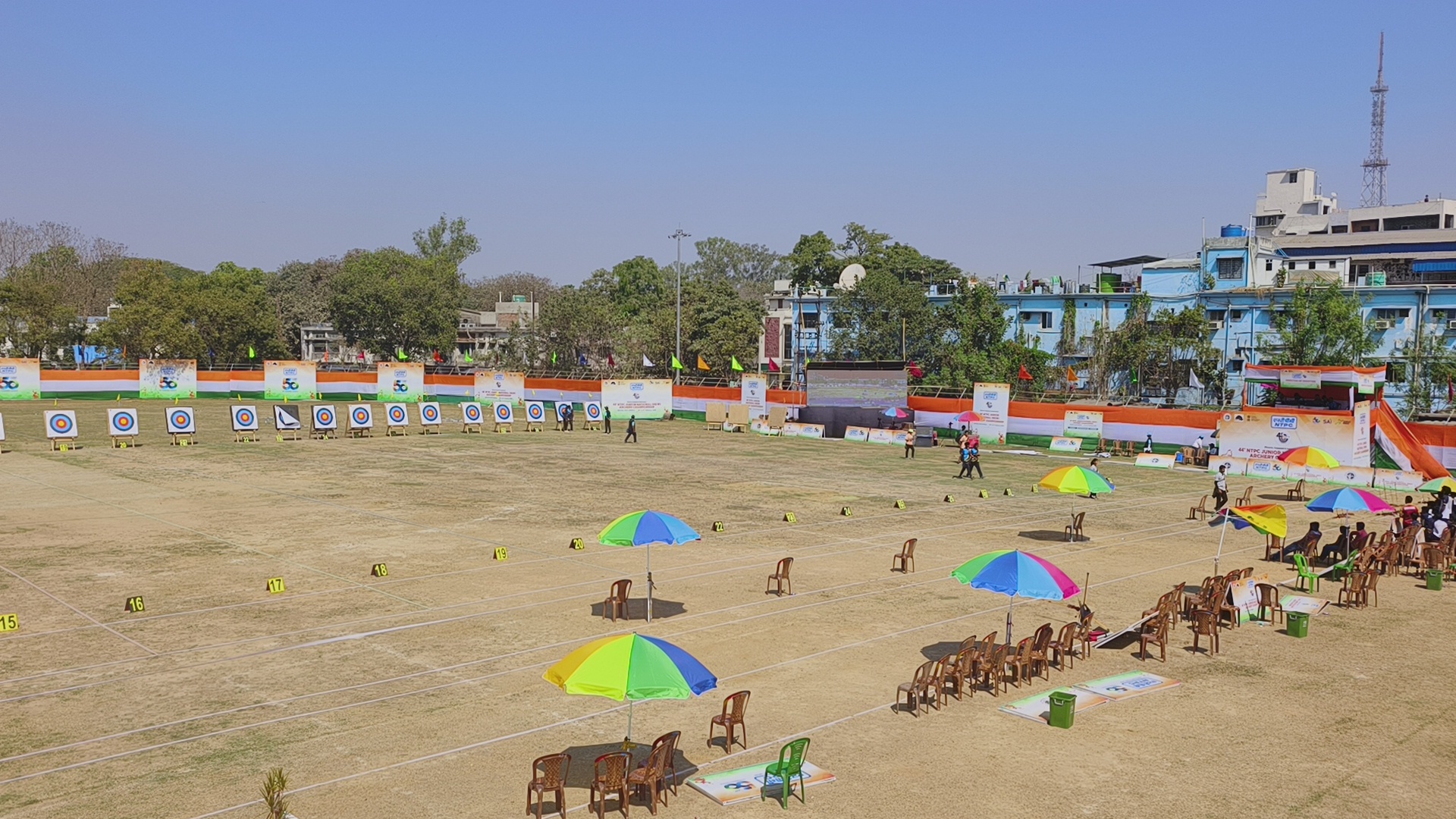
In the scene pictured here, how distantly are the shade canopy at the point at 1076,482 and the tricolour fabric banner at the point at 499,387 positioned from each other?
52.0 meters

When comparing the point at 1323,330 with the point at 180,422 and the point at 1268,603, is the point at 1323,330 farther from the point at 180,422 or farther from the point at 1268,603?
the point at 180,422

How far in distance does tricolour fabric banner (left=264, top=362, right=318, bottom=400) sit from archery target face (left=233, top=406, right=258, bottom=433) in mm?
25538

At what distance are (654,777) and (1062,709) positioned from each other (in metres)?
6.38

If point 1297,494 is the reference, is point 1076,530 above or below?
above

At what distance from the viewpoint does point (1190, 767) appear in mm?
14359

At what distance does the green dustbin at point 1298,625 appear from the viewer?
21.3 meters

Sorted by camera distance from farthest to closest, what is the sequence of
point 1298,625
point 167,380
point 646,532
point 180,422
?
point 167,380 → point 180,422 → point 1298,625 → point 646,532

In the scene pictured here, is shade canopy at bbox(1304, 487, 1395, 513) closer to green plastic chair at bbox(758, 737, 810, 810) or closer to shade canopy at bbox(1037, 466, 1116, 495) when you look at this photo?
shade canopy at bbox(1037, 466, 1116, 495)

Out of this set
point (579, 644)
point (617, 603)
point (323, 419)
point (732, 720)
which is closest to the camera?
point (732, 720)

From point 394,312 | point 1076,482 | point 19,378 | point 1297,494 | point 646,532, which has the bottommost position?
point 1297,494

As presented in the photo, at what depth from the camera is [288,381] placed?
7981 cm

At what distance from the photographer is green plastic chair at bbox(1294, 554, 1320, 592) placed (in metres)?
25.5

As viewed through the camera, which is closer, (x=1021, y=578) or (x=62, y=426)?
(x=1021, y=578)

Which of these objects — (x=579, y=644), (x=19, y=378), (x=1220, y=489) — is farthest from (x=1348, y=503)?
(x=19, y=378)
